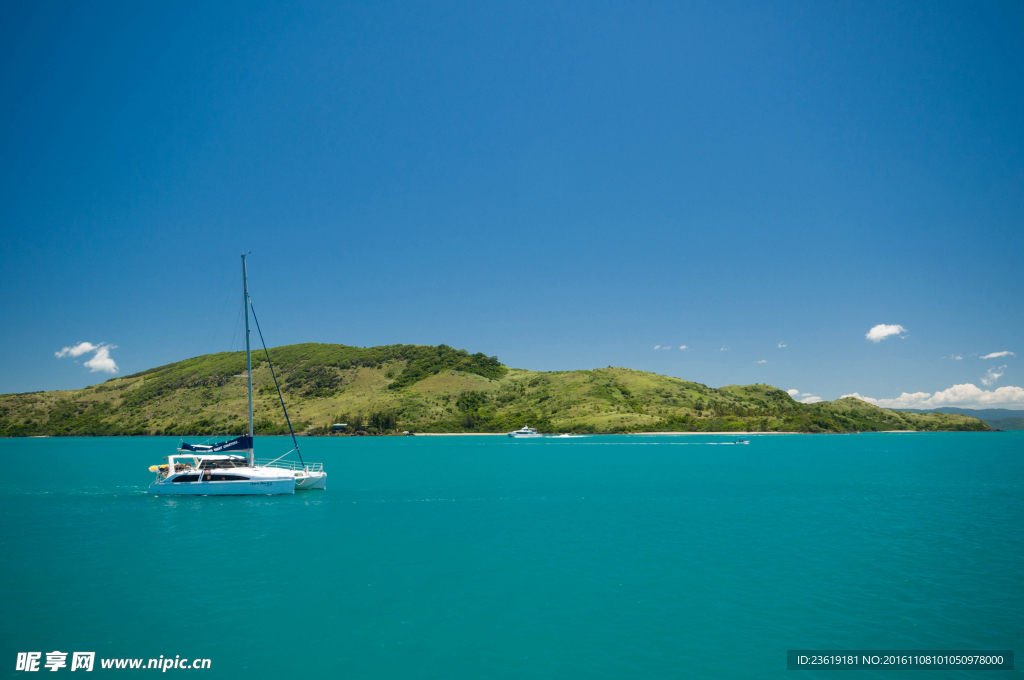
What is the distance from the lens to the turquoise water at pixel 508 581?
1725cm

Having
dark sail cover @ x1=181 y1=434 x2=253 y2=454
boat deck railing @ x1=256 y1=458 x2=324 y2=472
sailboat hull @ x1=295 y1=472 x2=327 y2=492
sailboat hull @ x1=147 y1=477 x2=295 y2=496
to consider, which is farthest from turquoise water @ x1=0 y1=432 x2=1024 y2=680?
boat deck railing @ x1=256 y1=458 x2=324 y2=472

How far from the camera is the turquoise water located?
56.6 feet

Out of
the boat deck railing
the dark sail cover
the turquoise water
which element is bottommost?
the turquoise water

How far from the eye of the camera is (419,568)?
26656mm

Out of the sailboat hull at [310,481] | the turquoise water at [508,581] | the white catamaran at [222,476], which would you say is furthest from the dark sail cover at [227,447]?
the sailboat hull at [310,481]

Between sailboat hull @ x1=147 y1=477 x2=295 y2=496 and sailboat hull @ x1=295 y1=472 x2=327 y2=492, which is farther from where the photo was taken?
sailboat hull @ x1=295 y1=472 x2=327 y2=492

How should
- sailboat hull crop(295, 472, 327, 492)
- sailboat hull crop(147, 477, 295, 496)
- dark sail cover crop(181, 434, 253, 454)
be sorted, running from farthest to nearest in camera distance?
1. sailboat hull crop(295, 472, 327, 492)
2. dark sail cover crop(181, 434, 253, 454)
3. sailboat hull crop(147, 477, 295, 496)

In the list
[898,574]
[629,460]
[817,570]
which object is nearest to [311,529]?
[817,570]

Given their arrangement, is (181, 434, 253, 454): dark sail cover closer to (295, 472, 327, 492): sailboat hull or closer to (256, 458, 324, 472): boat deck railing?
(256, 458, 324, 472): boat deck railing

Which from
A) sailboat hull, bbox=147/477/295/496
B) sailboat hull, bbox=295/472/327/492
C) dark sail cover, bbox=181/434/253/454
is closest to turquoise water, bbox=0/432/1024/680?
sailboat hull, bbox=147/477/295/496

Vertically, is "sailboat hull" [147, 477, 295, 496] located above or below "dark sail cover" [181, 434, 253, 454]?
below

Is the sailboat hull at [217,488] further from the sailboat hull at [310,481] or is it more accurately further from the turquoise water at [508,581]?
the sailboat hull at [310,481]

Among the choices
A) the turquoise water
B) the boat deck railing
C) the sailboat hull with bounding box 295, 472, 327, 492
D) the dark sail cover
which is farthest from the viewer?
the boat deck railing

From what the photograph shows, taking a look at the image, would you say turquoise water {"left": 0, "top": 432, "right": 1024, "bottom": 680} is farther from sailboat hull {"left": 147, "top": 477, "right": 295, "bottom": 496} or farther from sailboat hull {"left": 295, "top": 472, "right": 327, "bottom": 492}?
sailboat hull {"left": 295, "top": 472, "right": 327, "bottom": 492}
